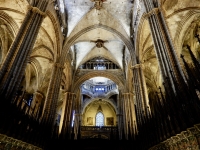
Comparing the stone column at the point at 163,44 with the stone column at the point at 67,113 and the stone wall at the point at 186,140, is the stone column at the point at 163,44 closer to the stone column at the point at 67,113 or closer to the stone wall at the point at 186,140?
the stone wall at the point at 186,140

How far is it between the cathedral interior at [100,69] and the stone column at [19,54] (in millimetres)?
39

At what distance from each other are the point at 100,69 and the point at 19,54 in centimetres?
1382

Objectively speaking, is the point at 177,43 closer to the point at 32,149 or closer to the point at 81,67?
the point at 81,67

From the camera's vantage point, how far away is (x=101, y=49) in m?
20.0

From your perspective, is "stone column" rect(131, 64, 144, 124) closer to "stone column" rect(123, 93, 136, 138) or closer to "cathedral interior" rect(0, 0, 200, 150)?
"cathedral interior" rect(0, 0, 200, 150)

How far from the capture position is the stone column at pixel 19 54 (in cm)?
602

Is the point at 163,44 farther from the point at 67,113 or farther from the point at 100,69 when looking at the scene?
the point at 100,69

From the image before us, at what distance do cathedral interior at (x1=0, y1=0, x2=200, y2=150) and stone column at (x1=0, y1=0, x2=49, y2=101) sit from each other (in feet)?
0.13

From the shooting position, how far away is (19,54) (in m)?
7.00

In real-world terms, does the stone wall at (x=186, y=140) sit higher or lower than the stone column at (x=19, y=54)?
lower

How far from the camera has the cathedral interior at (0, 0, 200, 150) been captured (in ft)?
18.4

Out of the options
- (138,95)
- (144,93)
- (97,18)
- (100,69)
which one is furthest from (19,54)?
(100,69)

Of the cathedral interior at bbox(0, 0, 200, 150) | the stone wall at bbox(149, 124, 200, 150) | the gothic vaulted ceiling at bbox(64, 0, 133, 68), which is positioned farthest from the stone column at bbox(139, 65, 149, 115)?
the gothic vaulted ceiling at bbox(64, 0, 133, 68)

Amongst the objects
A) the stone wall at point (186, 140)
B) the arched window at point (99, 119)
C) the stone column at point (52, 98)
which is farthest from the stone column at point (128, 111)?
the arched window at point (99, 119)
